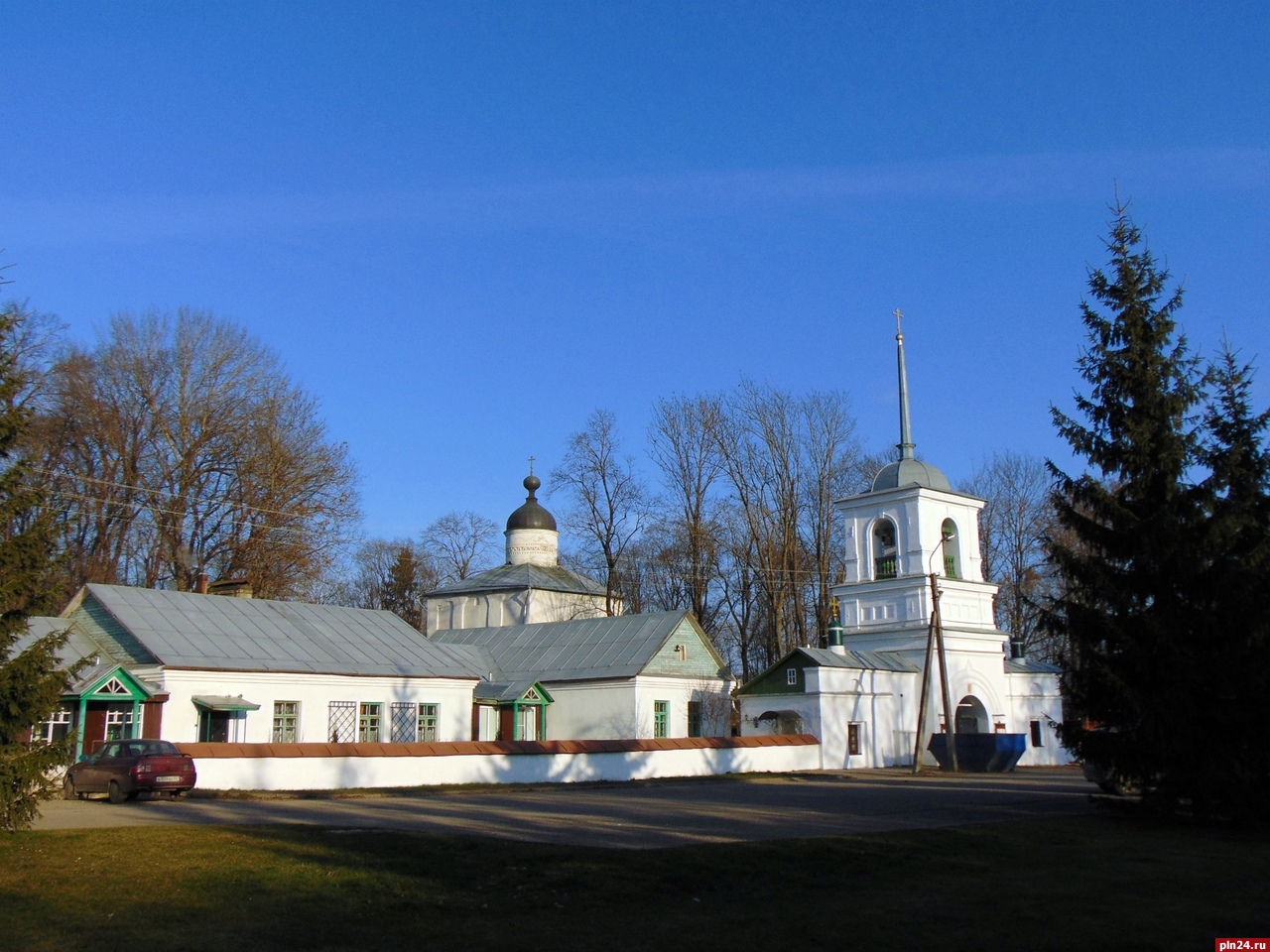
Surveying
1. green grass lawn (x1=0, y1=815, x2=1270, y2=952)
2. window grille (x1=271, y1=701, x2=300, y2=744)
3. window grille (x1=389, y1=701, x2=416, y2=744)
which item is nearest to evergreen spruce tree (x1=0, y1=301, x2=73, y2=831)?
green grass lawn (x1=0, y1=815, x2=1270, y2=952)

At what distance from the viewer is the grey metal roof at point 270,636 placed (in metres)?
29.3

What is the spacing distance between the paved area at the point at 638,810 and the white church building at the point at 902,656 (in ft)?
29.1

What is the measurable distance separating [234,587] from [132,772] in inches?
610

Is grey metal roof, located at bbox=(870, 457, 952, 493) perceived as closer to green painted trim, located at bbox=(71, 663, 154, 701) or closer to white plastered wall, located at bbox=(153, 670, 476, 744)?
white plastered wall, located at bbox=(153, 670, 476, 744)

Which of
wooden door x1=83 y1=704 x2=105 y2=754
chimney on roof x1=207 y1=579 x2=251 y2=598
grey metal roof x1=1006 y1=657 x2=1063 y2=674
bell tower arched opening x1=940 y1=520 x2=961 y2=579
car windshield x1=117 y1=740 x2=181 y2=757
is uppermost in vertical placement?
bell tower arched opening x1=940 y1=520 x2=961 y2=579

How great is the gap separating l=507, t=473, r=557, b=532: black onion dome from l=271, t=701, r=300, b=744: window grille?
74.3 feet

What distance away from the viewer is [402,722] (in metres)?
33.6

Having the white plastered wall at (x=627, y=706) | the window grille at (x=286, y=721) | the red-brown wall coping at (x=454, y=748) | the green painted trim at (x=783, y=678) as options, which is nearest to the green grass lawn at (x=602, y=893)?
the red-brown wall coping at (x=454, y=748)

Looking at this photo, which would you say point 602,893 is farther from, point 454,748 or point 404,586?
point 404,586

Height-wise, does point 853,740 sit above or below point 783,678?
below

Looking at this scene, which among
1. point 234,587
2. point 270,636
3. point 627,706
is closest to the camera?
point 270,636

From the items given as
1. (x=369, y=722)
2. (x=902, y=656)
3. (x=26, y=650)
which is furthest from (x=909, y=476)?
(x=26, y=650)

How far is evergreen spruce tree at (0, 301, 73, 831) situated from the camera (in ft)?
43.2

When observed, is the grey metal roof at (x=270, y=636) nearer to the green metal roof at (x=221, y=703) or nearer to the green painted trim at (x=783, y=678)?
the green metal roof at (x=221, y=703)
